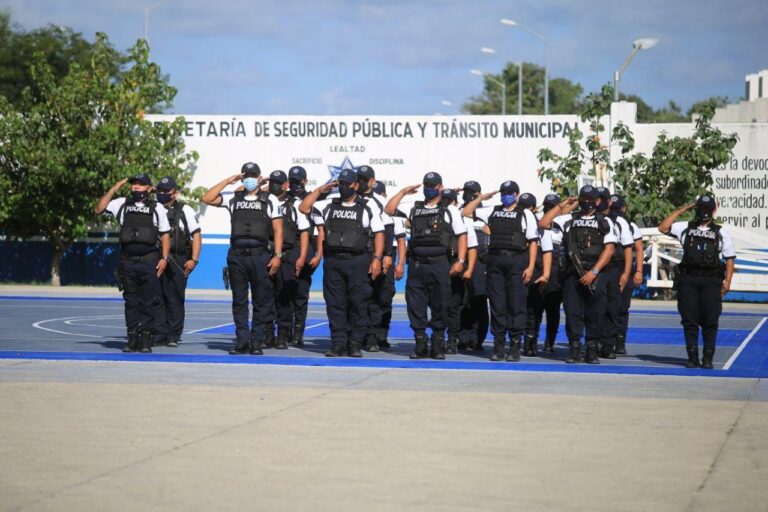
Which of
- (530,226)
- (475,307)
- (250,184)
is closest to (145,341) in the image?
(250,184)

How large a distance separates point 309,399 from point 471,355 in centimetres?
515

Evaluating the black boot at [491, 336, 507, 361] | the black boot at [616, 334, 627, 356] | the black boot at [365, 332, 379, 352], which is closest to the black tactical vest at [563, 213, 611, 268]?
the black boot at [491, 336, 507, 361]

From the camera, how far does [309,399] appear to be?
12320 mm

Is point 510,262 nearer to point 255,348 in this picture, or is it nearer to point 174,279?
point 255,348

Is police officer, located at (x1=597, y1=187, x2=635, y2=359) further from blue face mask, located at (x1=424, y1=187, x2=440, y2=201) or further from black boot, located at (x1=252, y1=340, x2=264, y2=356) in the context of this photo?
black boot, located at (x1=252, y1=340, x2=264, y2=356)

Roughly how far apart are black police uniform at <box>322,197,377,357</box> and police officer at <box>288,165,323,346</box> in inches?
26.3

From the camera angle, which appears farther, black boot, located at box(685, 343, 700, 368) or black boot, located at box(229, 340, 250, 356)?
black boot, located at box(229, 340, 250, 356)

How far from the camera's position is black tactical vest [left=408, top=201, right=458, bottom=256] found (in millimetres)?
15953

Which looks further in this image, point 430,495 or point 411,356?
point 411,356

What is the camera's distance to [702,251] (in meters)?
15.4

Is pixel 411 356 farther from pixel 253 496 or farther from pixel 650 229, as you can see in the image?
pixel 650 229

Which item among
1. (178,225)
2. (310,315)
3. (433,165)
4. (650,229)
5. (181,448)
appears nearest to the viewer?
(181,448)

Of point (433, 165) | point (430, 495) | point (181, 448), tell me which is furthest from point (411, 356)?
point (433, 165)

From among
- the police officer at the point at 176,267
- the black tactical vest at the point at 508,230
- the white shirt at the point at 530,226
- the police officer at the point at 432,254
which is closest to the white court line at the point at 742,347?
the white shirt at the point at 530,226
